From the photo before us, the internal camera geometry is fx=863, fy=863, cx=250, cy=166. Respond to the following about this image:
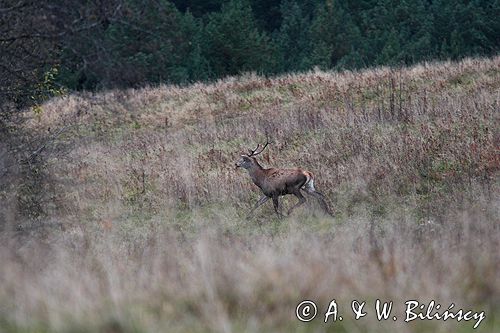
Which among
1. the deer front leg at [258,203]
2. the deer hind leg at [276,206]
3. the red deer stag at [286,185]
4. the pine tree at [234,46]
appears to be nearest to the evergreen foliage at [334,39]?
the pine tree at [234,46]

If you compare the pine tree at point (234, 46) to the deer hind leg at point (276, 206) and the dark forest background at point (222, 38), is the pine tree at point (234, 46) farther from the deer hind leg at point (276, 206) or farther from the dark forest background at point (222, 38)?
the deer hind leg at point (276, 206)

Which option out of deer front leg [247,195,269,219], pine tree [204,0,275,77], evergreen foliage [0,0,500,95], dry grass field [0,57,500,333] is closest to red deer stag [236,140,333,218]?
deer front leg [247,195,269,219]

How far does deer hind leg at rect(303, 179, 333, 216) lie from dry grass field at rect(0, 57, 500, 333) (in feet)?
0.56

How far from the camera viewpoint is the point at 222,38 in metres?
37.3

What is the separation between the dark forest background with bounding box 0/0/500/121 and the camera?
8.28 m

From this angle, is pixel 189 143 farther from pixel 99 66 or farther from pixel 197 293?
pixel 197 293

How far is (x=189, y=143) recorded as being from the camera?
1772cm

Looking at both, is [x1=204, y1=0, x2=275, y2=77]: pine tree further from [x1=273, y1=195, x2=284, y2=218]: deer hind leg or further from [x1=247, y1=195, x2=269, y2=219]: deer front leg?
[x1=273, y1=195, x2=284, y2=218]: deer hind leg

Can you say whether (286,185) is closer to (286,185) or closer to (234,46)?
(286,185)

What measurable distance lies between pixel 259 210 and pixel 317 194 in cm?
92

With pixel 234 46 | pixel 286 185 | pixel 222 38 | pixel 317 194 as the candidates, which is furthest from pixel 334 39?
pixel 317 194

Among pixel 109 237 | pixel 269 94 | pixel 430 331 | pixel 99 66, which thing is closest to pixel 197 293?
pixel 430 331

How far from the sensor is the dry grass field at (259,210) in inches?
213

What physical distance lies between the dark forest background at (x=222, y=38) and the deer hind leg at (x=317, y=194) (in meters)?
3.22
